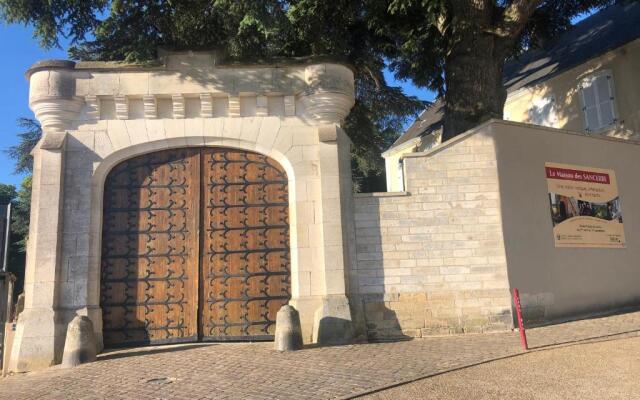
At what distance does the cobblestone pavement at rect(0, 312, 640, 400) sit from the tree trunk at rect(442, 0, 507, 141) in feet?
14.2

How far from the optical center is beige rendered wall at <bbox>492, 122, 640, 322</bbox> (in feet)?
29.9

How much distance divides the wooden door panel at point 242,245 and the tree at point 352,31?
2.15 m

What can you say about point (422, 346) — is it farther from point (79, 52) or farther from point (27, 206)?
point (27, 206)

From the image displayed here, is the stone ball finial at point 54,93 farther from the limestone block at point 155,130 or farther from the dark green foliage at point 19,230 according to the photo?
the dark green foliage at point 19,230

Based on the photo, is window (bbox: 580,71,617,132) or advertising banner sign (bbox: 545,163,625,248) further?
window (bbox: 580,71,617,132)

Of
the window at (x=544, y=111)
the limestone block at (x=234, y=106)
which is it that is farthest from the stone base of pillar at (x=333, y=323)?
the window at (x=544, y=111)

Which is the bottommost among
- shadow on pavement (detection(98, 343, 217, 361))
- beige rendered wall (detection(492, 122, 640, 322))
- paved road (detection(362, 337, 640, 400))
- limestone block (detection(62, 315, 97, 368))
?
paved road (detection(362, 337, 640, 400))

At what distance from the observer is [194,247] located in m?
8.60

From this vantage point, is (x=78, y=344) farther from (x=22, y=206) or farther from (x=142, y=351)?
(x=22, y=206)

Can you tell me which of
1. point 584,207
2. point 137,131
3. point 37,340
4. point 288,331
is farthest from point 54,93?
point 584,207

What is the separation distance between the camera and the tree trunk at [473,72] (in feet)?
34.8

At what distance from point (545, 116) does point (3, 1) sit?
1462cm

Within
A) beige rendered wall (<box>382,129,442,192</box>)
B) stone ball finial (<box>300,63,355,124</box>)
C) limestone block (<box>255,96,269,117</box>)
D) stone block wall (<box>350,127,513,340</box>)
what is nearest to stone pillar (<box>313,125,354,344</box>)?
stone ball finial (<box>300,63,355,124</box>)

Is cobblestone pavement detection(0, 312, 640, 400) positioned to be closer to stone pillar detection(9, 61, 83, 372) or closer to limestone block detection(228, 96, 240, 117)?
stone pillar detection(9, 61, 83, 372)
